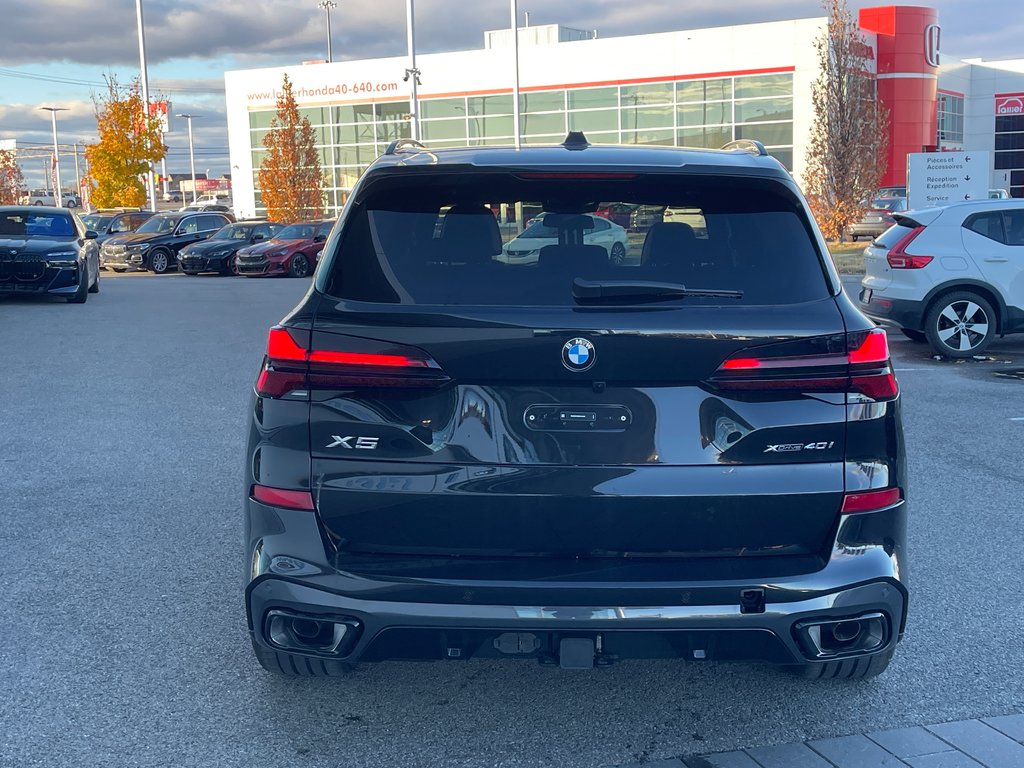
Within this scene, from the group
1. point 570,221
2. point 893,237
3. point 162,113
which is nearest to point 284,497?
point 570,221

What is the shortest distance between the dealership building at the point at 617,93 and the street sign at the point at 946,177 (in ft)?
65.0

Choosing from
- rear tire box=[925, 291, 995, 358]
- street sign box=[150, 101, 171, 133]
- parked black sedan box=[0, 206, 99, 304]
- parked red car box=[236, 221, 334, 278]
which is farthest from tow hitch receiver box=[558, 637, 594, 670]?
street sign box=[150, 101, 171, 133]

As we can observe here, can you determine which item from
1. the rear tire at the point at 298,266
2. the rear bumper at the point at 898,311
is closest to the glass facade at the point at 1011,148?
the rear tire at the point at 298,266

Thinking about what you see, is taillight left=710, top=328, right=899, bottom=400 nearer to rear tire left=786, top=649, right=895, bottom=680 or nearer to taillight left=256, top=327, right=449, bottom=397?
taillight left=256, top=327, right=449, bottom=397

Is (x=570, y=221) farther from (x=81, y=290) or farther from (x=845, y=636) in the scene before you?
(x=81, y=290)

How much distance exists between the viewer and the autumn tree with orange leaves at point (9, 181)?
8469 cm

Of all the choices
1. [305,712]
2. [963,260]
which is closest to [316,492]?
[305,712]

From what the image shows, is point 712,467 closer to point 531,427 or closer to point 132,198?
point 531,427

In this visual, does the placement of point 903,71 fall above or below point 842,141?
above

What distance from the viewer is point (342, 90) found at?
193ft

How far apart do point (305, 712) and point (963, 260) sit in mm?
10567

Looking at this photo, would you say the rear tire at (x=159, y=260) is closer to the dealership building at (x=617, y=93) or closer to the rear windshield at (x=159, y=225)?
the rear windshield at (x=159, y=225)

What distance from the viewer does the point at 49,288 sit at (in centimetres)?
1844

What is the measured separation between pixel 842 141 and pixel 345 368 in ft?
106
